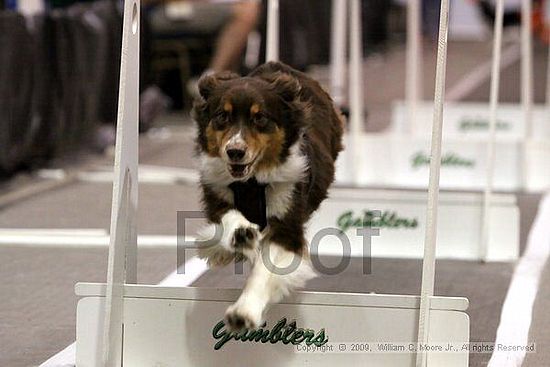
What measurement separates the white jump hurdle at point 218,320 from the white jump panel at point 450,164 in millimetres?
3456

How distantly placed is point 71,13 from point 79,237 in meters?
2.50

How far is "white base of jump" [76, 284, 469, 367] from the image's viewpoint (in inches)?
121

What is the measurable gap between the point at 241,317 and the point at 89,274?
1841 mm

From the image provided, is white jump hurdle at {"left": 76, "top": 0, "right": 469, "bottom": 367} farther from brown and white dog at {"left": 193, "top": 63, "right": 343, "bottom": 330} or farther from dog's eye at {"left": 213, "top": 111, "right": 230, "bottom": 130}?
dog's eye at {"left": 213, "top": 111, "right": 230, "bottom": 130}

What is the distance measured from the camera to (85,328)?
3.16m

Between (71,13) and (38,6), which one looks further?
(38,6)

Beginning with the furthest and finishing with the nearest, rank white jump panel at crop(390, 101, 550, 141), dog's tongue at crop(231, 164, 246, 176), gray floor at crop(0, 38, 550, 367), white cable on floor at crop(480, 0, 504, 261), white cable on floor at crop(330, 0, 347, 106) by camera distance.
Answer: white jump panel at crop(390, 101, 550, 141)
white cable on floor at crop(330, 0, 347, 106)
white cable on floor at crop(480, 0, 504, 261)
gray floor at crop(0, 38, 550, 367)
dog's tongue at crop(231, 164, 246, 176)

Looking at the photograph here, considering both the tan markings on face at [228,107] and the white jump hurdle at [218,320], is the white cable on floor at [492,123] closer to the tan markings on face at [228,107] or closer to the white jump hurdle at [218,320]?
the white jump hurdle at [218,320]

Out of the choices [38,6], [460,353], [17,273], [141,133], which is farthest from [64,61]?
[460,353]

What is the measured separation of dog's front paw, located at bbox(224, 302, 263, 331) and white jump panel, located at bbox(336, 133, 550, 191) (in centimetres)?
374

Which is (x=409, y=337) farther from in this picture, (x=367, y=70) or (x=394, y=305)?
(x=367, y=70)

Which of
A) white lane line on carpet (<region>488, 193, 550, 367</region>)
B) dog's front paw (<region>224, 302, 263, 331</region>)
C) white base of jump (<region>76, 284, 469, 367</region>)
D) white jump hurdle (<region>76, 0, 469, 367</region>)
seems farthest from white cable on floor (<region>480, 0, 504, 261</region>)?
dog's front paw (<region>224, 302, 263, 331</region>)

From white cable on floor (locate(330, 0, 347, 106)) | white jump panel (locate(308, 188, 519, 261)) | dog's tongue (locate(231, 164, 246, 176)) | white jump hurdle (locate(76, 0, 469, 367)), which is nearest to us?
dog's tongue (locate(231, 164, 246, 176))

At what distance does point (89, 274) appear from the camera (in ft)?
14.9
